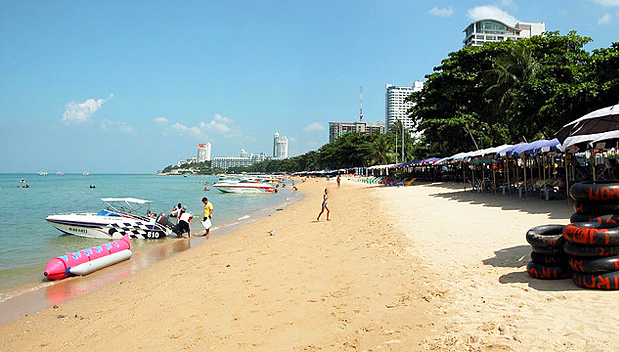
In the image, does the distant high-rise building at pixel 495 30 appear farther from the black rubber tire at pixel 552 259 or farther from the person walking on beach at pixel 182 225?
the black rubber tire at pixel 552 259

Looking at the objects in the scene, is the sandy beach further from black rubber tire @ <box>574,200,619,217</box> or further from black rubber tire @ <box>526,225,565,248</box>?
black rubber tire @ <box>574,200,619,217</box>

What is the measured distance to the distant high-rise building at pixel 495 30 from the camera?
10575cm

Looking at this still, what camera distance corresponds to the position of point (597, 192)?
505 cm

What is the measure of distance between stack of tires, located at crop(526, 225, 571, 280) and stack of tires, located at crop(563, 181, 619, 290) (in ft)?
0.67

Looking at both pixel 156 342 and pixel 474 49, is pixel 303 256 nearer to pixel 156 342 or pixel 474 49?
pixel 156 342

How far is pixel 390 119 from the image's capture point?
13762 centimetres

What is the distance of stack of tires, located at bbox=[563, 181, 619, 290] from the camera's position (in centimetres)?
460

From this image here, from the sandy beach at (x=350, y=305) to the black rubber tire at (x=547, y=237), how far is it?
0.50 metres

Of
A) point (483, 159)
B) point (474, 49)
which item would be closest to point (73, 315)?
point (483, 159)

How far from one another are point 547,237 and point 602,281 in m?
0.79

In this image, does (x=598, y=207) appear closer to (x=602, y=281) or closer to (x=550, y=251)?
(x=550, y=251)

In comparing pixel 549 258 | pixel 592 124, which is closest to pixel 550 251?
pixel 549 258

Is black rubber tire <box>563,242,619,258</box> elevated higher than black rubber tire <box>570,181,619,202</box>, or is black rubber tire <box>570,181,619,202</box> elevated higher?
black rubber tire <box>570,181,619,202</box>

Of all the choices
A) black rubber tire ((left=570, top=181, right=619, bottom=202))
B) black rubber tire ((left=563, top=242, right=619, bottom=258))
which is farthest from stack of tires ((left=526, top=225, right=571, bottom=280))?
black rubber tire ((left=570, top=181, right=619, bottom=202))
